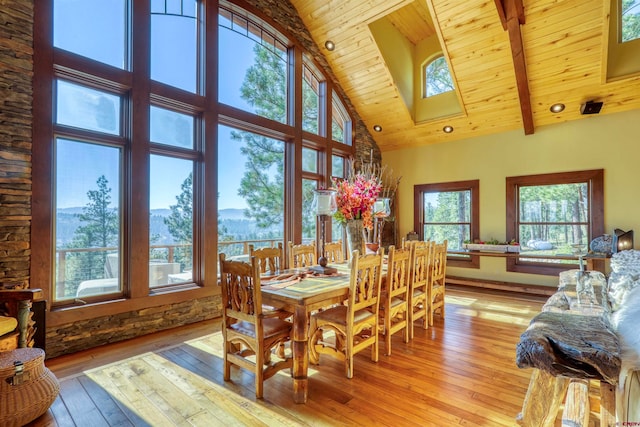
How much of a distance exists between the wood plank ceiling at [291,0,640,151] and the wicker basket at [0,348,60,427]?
5.53 m

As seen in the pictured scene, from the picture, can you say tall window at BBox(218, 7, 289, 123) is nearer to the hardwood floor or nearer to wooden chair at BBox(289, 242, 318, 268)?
wooden chair at BBox(289, 242, 318, 268)

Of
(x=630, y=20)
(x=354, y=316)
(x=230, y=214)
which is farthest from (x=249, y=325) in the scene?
(x=630, y=20)

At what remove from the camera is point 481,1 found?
4.14 meters

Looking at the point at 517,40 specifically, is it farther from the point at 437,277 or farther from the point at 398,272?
the point at 398,272

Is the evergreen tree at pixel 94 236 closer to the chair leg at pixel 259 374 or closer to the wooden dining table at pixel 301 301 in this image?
the wooden dining table at pixel 301 301

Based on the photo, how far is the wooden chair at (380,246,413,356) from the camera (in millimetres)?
2973

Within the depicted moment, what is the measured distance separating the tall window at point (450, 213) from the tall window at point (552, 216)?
1.99 ft

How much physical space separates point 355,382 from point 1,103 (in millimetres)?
3747

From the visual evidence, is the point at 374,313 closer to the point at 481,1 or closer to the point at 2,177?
the point at 2,177

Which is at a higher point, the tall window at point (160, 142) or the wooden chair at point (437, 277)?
the tall window at point (160, 142)

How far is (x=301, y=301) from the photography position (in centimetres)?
221

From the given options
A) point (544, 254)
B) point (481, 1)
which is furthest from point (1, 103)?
point (544, 254)

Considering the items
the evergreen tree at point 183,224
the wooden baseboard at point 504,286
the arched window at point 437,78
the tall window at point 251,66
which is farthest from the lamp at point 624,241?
the evergreen tree at point 183,224

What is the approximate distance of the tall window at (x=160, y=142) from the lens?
3.11 meters
